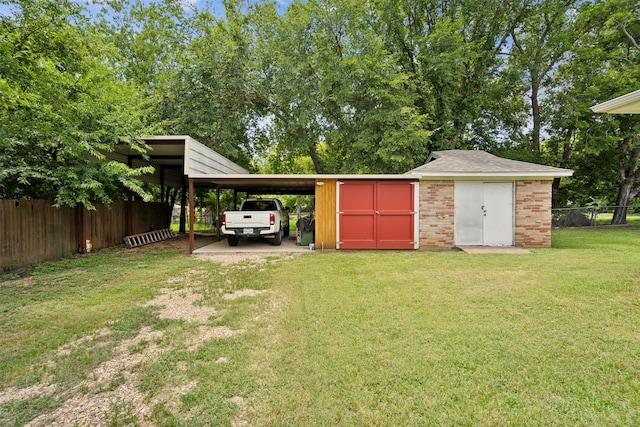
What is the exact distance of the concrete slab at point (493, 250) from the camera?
8787 millimetres

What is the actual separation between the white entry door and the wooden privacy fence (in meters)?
10.5

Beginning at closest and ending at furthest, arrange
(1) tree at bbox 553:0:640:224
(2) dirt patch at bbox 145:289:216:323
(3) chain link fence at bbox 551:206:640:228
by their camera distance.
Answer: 1. (2) dirt patch at bbox 145:289:216:323
2. (1) tree at bbox 553:0:640:224
3. (3) chain link fence at bbox 551:206:640:228

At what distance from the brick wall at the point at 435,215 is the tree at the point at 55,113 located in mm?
8468

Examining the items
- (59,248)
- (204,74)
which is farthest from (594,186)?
(59,248)

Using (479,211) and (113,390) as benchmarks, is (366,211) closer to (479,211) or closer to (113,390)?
(479,211)

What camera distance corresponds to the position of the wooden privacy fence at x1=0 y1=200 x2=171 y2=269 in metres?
6.88

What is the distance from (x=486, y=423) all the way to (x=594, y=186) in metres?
25.1

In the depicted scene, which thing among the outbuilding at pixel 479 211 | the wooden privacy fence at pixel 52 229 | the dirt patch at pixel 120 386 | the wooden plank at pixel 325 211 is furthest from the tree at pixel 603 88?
the wooden privacy fence at pixel 52 229

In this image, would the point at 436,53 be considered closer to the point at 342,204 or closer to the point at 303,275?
the point at 342,204

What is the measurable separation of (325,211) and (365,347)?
7.09 meters

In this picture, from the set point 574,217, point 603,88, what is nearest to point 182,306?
point 574,217

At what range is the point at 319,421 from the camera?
2162 mm

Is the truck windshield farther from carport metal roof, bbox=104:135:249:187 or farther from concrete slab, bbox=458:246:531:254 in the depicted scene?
concrete slab, bbox=458:246:531:254

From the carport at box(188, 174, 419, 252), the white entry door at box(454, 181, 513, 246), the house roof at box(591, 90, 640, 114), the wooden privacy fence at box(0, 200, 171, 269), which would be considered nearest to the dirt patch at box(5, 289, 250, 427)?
the wooden privacy fence at box(0, 200, 171, 269)
